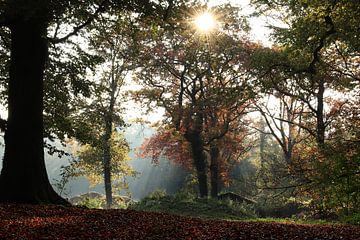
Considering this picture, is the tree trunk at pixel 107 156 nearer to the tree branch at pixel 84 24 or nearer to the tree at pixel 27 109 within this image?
the tree branch at pixel 84 24

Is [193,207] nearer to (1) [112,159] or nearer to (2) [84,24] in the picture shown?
(1) [112,159]

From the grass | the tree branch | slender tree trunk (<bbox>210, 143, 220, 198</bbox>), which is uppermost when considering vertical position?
the tree branch

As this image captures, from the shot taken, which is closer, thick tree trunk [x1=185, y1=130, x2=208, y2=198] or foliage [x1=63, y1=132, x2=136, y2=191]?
thick tree trunk [x1=185, y1=130, x2=208, y2=198]

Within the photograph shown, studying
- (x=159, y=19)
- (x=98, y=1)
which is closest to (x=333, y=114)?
(x=159, y=19)

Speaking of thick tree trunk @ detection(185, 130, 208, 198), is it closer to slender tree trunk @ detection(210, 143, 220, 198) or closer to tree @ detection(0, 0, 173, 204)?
slender tree trunk @ detection(210, 143, 220, 198)

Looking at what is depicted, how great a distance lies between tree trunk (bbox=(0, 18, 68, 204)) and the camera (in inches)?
454

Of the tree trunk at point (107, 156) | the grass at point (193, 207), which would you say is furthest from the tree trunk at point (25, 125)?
the tree trunk at point (107, 156)

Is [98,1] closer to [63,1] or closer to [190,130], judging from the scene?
[63,1]

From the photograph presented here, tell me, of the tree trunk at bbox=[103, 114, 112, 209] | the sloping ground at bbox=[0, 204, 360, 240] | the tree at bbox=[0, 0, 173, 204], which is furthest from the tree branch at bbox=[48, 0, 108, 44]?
the tree trunk at bbox=[103, 114, 112, 209]

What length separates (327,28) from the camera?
522 inches

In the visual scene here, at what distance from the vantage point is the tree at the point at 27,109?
11.5 meters

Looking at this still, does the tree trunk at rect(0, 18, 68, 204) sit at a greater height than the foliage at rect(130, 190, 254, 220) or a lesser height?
greater

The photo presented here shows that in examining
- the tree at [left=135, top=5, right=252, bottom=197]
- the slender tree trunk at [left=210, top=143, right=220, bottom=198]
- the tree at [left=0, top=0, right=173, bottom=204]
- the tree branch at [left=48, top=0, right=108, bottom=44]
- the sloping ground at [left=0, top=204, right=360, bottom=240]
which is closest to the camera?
the sloping ground at [left=0, top=204, right=360, bottom=240]

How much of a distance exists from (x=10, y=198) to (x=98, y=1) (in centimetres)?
713
